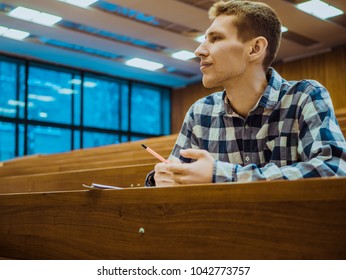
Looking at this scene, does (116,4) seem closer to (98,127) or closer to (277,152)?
(98,127)

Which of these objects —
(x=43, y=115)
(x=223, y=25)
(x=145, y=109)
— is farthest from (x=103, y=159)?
(x=145, y=109)

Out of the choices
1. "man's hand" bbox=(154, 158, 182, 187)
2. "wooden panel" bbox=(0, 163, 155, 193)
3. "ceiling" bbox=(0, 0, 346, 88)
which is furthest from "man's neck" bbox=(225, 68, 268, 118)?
"ceiling" bbox=(0, 0, 346, 88)

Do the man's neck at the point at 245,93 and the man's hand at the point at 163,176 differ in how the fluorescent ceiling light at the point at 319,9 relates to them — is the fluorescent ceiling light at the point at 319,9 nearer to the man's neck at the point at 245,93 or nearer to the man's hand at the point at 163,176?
the man's neck at the point at 245,93

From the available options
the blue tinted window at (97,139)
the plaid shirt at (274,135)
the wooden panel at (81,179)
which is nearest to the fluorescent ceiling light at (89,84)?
the blue tinted window at (97,139)

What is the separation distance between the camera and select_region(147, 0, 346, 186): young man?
43 cm

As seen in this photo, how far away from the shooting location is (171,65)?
10.3 feet

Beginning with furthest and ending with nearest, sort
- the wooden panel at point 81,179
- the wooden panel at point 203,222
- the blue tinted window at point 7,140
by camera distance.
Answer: the blue tinted window at point 7,140 → the wooden panel at point 81,179 → the wooden panel at point 203,222

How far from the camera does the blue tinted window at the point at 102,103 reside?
325 centimetres

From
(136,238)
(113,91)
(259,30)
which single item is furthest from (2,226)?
(113,91)

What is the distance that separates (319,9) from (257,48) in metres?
1.81

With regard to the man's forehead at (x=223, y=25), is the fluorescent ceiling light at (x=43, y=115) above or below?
above

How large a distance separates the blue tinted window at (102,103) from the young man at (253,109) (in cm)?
276

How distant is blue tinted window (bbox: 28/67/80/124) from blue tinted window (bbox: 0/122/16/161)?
0.14 meters

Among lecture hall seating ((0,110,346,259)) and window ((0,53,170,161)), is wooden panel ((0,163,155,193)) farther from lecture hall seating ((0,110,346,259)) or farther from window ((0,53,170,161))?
window ((0,53,170,161))
